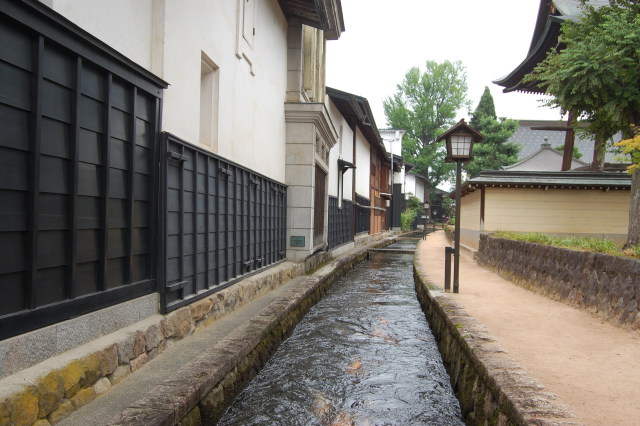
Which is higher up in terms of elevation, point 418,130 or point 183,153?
point 418,130

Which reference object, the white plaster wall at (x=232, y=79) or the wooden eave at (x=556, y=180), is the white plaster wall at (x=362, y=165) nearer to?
the wooden eave at (x=556, y=180)

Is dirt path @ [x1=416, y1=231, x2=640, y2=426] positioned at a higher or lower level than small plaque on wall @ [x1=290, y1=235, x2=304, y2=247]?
lower

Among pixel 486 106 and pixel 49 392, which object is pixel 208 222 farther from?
pixel 486 106

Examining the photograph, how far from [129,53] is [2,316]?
9.30ft

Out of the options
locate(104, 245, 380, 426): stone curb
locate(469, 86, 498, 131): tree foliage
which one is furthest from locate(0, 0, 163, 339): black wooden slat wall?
locate(469, 86, 498, 131): tree foliage

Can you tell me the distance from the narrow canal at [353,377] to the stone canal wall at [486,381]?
25 centimetres

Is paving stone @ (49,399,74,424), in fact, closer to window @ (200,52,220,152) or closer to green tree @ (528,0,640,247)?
window @ (200,52,220,152)

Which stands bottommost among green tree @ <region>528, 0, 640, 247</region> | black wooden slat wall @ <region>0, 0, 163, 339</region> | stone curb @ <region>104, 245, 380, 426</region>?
stone curb @ <region>104, 245, 380, 426</region>

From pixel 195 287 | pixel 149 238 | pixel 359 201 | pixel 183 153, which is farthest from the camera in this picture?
pixel 359 201

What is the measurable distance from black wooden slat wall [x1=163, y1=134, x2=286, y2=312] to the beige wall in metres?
8.62

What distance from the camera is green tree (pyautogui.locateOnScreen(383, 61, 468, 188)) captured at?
56562 millimetres

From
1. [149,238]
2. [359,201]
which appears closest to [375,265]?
[359,201]

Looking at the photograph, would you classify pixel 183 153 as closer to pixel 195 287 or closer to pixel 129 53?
pixel 129 53

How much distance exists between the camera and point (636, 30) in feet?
29.7
